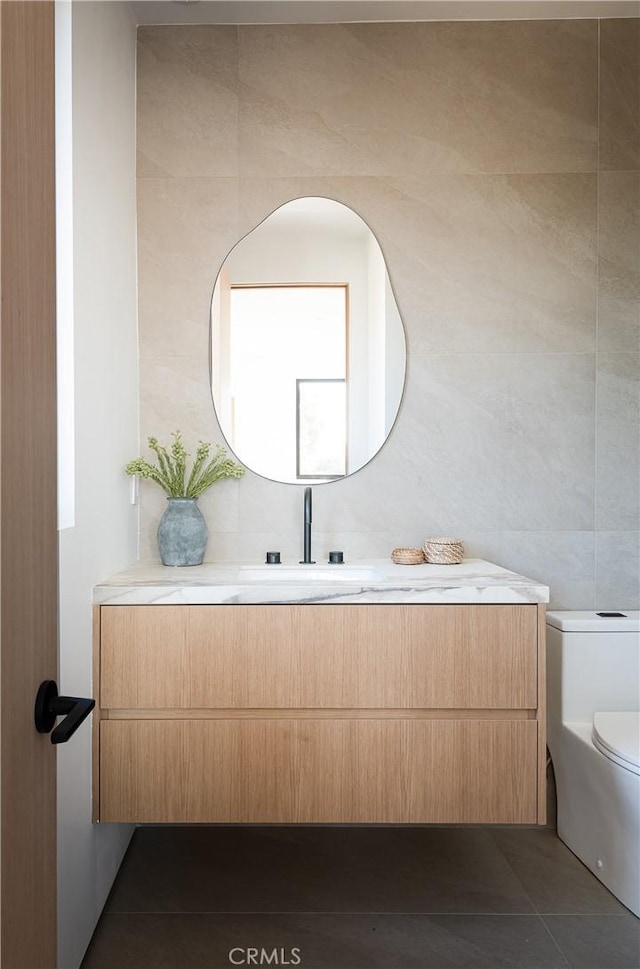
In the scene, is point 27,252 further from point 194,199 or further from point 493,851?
point 493,851

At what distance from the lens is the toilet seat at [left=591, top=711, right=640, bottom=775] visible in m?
1.80

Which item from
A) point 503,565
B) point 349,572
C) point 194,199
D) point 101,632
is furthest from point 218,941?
point 194,199

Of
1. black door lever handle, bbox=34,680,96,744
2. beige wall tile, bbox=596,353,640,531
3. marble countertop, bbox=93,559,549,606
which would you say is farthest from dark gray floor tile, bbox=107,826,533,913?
black door lever handle, bbox=34,680,96,744

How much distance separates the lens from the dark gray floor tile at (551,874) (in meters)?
1.93

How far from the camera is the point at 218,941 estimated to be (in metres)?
1.78

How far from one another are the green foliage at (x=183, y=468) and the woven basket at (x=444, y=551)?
685 mm

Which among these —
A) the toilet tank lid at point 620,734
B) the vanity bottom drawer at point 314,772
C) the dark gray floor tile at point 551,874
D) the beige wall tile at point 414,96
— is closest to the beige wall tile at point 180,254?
the beige wall tile at point 414,96

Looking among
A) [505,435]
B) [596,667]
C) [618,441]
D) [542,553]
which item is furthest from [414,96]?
[596,667]

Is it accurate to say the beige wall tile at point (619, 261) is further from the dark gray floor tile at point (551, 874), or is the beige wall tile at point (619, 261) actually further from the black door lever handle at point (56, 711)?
the black door lever handle at point (56, 711)

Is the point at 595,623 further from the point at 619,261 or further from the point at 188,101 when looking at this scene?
the point at 188,101

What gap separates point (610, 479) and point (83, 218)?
1.84m

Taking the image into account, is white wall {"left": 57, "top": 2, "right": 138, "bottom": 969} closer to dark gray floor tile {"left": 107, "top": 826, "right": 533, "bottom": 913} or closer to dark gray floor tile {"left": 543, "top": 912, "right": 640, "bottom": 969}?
dark gray floor tile {"left": 107, "top": 826, "right": 533, "bottom": 913}

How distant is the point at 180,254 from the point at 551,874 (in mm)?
2253

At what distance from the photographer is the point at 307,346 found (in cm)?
246
